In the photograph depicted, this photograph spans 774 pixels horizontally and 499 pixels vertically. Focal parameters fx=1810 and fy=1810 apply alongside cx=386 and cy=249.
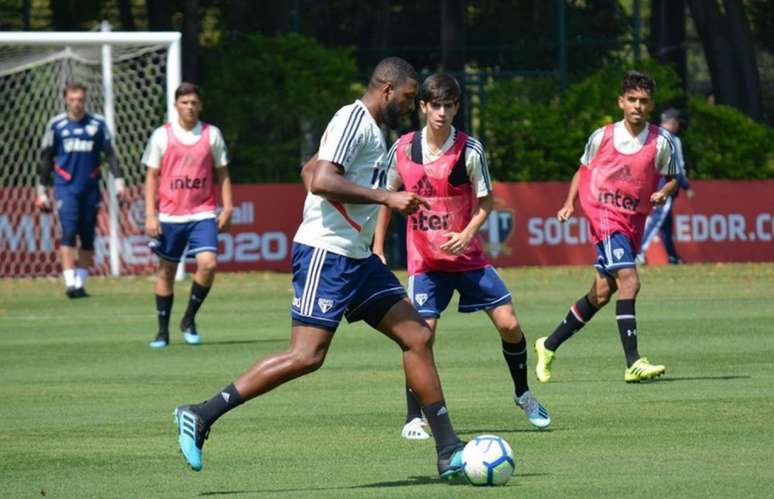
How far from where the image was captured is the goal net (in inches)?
1036

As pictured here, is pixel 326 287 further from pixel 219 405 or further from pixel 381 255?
pixel 381 255

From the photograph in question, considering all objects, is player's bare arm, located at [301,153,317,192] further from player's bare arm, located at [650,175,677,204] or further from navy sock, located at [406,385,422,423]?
player's bare arm, located at [650,175,677,204]

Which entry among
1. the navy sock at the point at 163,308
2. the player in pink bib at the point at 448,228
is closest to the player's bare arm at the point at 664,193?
the player in pink bib at the point at 448,228

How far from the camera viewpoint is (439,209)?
11172mm

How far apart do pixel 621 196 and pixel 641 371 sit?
1.46 meters

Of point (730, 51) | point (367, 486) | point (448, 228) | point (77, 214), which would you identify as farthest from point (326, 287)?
point (730, 51)

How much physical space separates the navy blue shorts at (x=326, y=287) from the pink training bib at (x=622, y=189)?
4983 millimetres

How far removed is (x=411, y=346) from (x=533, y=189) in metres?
19.6

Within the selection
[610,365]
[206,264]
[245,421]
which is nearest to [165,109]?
[206,264]

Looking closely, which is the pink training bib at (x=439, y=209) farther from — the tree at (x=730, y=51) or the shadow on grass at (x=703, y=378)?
the tree at (x=730, y=51)

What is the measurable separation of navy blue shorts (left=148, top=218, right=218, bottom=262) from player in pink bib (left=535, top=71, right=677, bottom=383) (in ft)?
13.0

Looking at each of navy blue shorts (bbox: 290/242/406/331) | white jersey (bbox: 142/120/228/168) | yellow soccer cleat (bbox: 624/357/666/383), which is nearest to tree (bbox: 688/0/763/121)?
white jersey (bbox: 142/120/228/168)

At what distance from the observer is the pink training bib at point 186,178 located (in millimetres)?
16578

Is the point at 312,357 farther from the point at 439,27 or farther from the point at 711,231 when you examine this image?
the point at 439,27
